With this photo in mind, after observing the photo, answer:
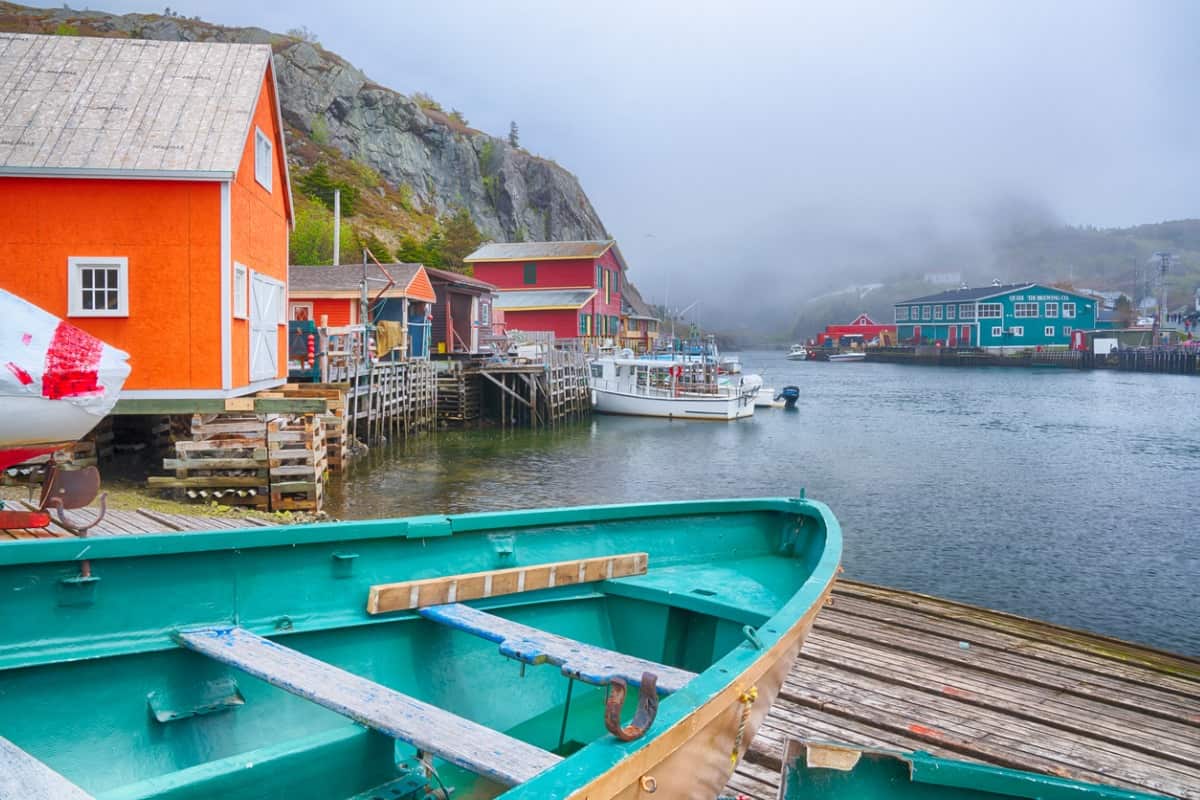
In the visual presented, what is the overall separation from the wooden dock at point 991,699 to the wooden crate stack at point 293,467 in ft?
34.8

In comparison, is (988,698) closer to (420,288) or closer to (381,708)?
(381,708)

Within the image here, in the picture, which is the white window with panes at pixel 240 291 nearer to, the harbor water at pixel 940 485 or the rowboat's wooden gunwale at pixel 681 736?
the harbor water at pixel 940 485

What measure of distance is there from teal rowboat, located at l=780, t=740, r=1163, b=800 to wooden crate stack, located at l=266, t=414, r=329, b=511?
1369cm

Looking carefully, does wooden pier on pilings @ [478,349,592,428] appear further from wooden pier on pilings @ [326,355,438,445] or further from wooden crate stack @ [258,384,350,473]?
wooden crate stack @ [258,384,350,473]

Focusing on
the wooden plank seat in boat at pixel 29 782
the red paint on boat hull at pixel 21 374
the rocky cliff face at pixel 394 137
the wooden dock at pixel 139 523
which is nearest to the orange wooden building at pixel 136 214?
the wooden dock at pixel 139 523

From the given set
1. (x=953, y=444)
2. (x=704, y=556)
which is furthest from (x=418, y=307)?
(x=704, y=556)

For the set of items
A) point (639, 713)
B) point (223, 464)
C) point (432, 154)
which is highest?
point (432, 154)

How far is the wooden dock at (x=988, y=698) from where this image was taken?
567 cm

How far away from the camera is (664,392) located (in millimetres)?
44156

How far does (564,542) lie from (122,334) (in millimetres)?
11592

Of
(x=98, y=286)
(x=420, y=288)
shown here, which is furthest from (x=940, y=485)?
(x=420, y=288)

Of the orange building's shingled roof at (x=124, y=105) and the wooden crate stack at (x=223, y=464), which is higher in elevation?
the orange building's shingled roof at (x=124, y=105)

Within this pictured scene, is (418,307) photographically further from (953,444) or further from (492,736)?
(492,736)

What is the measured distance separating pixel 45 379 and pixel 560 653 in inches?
153
